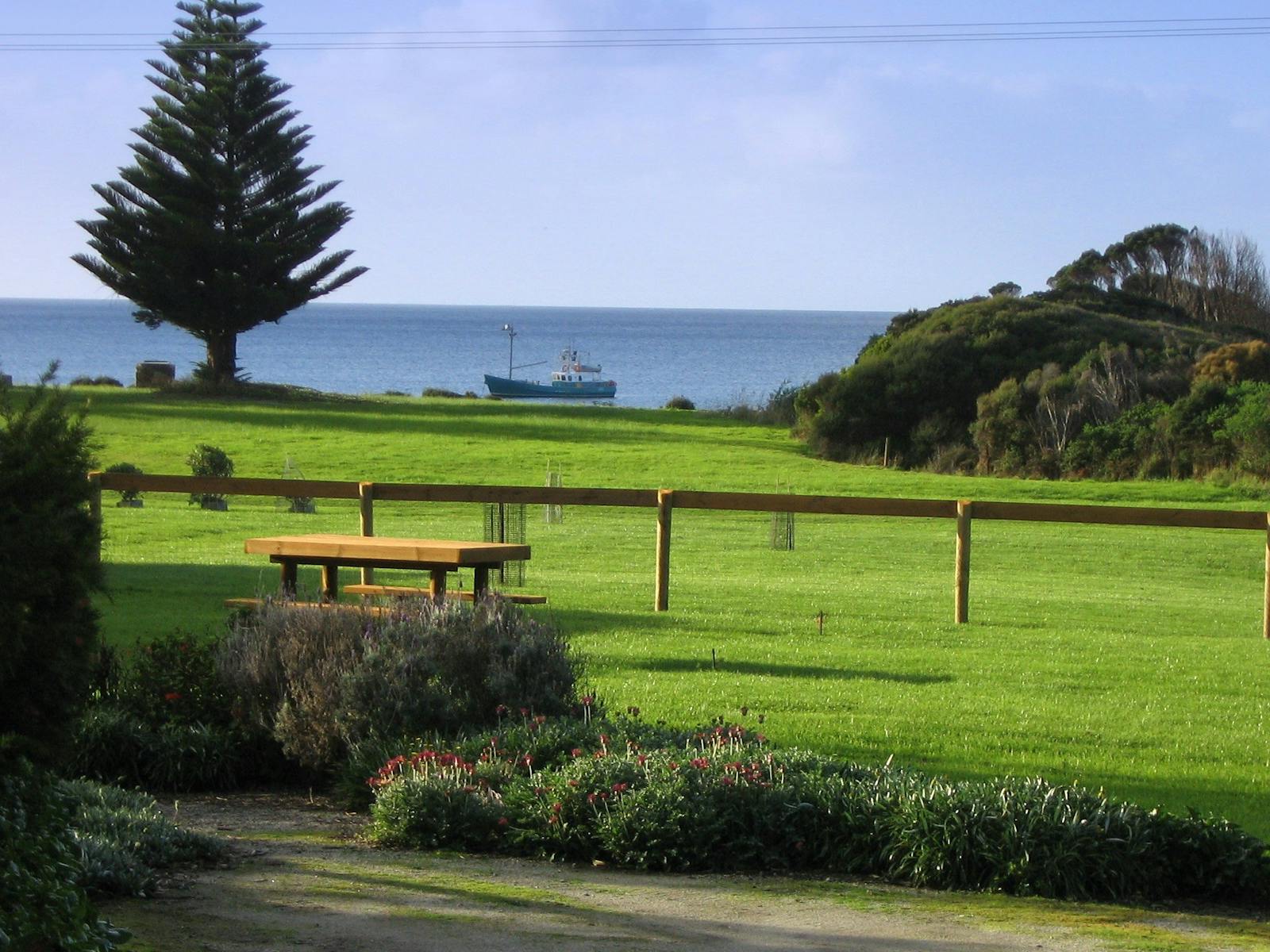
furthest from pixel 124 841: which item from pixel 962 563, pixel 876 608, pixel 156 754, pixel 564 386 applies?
pixel 564 386

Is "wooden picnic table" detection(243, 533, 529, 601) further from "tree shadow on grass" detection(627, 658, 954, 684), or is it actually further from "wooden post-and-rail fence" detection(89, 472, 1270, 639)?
"wooden post-and-rail fence" detection(89, 472, 1270, 639)

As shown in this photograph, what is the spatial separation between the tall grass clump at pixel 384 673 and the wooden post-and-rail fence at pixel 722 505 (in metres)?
5.88

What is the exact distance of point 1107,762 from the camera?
780cm

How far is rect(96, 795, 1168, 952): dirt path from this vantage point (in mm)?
4617

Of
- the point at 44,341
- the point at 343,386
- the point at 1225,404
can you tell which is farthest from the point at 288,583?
the point at 44,341

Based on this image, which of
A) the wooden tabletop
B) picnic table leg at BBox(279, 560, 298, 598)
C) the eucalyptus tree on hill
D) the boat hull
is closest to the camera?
the wooden tabletop

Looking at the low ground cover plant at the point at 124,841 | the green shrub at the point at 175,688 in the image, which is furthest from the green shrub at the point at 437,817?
the green shrub at the point at 175,688

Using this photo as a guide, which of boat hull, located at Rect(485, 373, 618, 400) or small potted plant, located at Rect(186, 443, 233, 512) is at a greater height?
boat hull, located at Rect(485, 373, 618, 400)

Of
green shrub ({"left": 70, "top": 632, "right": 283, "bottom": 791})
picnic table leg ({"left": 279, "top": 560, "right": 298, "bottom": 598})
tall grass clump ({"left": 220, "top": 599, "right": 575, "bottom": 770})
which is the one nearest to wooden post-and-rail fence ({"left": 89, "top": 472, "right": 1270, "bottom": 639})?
picnic table leg ({"left": 279, "top": 560, "right": 298, "bottom": 598})

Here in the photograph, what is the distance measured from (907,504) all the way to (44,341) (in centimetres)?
19018

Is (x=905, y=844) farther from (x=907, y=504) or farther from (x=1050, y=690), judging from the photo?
(x=907, y=504)

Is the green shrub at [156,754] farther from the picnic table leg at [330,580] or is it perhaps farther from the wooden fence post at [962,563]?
the wooden fence post at [962,563]

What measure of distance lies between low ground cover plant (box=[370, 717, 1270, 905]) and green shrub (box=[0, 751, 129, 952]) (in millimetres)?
1887

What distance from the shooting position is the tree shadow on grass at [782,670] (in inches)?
410
